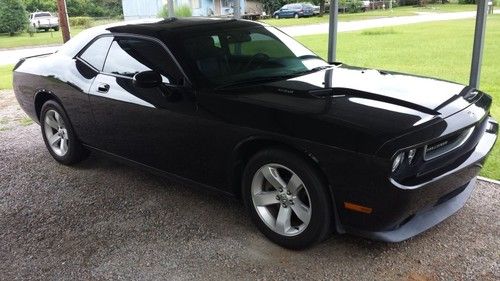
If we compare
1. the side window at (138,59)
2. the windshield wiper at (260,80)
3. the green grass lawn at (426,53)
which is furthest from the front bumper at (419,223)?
the side window at (138,59)

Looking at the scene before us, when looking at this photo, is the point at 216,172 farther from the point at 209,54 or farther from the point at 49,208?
the point at 49,208

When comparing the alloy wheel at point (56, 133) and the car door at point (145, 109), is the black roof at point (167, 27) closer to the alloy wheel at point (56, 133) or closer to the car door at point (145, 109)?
the car door at point (145, 109)

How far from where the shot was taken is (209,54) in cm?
412

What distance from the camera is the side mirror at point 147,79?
12.9 feet

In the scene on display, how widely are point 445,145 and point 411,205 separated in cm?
52

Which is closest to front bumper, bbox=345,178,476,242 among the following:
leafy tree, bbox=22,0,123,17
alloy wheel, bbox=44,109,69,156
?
alloy wheel, bbox=44,109,69,156

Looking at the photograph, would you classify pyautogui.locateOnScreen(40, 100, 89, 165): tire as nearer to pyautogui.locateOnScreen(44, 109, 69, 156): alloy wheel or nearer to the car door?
pyautogui.locateOnScreen(44, 109, 69, 156): alloy wheel

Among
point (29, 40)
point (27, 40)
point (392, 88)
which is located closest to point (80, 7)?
point (27, 40)

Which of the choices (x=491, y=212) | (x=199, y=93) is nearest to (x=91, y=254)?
(x=199, y=93)

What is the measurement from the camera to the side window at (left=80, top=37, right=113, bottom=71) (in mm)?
4777

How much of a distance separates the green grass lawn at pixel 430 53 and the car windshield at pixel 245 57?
2146 millimetres

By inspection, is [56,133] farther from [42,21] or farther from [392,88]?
[42,21]

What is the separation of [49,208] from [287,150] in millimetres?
2410

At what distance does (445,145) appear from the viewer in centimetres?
321
